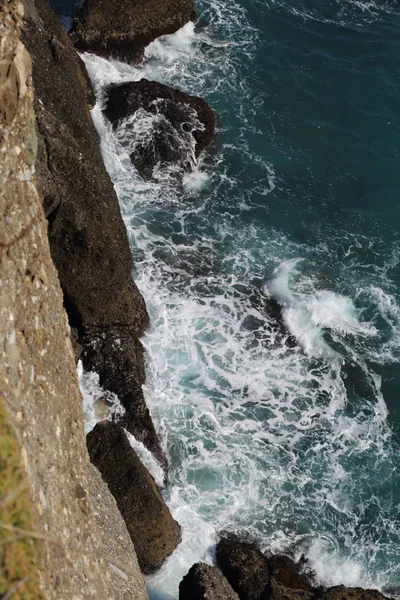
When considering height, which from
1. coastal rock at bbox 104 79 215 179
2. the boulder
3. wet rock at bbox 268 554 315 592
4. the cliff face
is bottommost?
wet rock at bbox 268 554 315 592

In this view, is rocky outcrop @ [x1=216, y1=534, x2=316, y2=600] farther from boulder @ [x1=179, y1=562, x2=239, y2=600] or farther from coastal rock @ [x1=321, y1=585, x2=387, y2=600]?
boulder @ [x1=179, y1=562, x2=239, y2=600]

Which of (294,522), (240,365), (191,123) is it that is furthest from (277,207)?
(294,522)

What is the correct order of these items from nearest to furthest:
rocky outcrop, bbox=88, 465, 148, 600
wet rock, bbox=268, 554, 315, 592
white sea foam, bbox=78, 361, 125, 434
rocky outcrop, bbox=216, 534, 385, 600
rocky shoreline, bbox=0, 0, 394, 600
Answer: rocky shoreline, bbox=0, 0, 394, 600 < rocky outcrop, bbox=88, 465, 148, 600 < rocky outcrop, bbox=216, 534, 385, 600 < wet rock, bbox=268, 554, 315, 592 < white sea foam, bbox=78, 361, 125, 434

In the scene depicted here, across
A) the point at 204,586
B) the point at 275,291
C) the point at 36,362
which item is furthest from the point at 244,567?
the point at 36,362

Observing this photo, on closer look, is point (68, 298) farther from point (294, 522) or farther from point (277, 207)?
point (277, 207)

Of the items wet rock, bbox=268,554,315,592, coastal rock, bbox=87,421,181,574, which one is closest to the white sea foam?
coastal rock, bbox=87,421,181,574

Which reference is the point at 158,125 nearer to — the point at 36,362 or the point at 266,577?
the point at 266,577

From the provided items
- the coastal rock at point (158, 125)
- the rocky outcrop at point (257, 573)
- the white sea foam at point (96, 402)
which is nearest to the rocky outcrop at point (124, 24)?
the coastal rock at point (158, 125)
